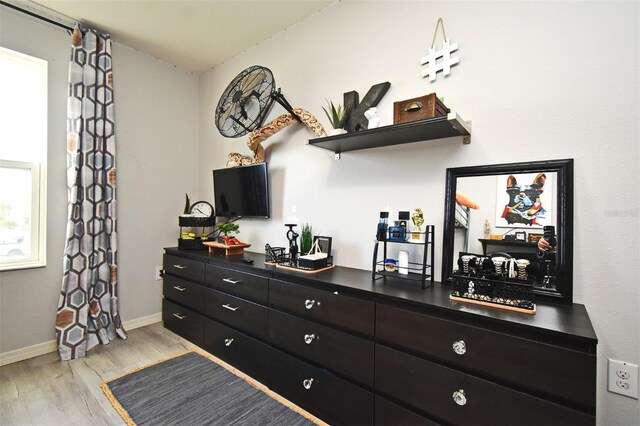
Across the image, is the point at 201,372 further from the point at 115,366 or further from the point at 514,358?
the point at 514,358

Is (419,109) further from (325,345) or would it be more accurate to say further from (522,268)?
(325,345)

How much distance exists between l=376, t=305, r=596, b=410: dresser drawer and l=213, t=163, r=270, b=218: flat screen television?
1.52m

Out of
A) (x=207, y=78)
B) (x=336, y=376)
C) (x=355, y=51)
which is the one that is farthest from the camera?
(x=207, y=78)

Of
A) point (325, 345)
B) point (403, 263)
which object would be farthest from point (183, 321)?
point (403, 263)

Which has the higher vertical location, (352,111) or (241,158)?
(352,111)

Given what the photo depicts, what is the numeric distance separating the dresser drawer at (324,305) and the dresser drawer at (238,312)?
161 mm

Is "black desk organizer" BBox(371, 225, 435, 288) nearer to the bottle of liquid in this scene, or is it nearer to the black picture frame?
the bottle of liquid

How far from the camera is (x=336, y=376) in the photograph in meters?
1.55

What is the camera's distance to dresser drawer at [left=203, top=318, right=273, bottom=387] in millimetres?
1900

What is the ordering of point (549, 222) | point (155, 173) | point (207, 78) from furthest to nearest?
point (207, 78) < point (155, 173) < point (549, 222)

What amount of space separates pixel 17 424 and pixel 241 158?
2139 millimetres

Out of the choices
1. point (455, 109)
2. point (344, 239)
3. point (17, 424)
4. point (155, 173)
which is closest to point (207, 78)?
point (155, 173)

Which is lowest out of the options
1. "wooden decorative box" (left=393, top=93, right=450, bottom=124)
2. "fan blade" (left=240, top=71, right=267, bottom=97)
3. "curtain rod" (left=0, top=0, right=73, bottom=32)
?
"wooden decorative box" (left=393, top=93, right=450, bottom=124)

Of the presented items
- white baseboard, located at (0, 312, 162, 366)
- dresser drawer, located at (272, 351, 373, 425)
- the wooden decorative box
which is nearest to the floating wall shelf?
the wooden decorative box
